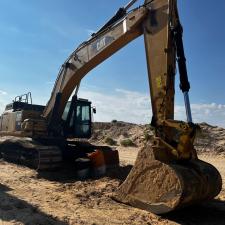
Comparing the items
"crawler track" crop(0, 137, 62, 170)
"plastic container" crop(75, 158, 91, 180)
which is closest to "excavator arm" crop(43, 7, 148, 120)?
"crawler track" crop(0, 137, 62, 170)

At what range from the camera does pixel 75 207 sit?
7840 millimetres

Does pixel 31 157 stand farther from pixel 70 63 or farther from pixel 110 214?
pixel 110 214

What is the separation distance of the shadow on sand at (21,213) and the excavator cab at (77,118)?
5.73m

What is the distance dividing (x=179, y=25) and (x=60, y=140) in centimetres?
689

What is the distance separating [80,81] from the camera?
12891 mm

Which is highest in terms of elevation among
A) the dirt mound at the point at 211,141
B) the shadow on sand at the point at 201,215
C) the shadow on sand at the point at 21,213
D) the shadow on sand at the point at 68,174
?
the dirt mound at the point at 211,141

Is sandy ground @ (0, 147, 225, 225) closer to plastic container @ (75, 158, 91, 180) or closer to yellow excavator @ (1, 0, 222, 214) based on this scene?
yellow excavator @ (1, 0, 222, 214)

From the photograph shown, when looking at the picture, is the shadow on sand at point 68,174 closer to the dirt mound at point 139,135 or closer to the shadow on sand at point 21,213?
the shadow on sand at point 21,213

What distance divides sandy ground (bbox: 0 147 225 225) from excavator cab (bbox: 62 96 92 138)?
3.22 metres

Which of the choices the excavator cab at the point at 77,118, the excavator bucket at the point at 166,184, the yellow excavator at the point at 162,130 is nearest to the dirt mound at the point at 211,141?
the excavator cab at the point at 77,118

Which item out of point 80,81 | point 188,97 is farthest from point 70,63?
point 188,97

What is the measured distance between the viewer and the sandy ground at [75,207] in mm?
7035

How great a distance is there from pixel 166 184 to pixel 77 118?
736 cm

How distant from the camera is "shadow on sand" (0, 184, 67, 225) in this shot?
6762 millimetres
